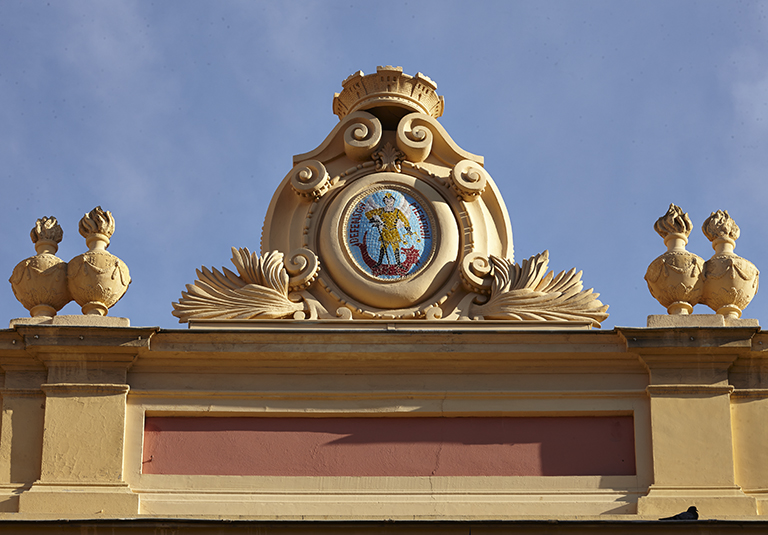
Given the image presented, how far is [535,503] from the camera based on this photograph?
35.7ft

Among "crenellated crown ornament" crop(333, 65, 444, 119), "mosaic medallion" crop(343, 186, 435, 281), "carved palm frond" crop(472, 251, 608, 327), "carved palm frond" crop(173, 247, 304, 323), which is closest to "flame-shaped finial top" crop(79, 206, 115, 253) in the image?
"carved palm frond" crop(173, 247, 304, 323)

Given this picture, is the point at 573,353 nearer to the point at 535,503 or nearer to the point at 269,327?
the point at 535,503

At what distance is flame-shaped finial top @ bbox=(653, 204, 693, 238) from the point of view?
38.9 feet

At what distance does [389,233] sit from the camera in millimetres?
12188

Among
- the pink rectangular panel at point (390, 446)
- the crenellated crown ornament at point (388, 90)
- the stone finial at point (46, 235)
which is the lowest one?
the pink rectangular panel at point (390, 446)

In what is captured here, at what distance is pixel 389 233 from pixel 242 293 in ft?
4.48

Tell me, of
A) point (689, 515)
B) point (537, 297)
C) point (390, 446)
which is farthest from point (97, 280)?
point (689, 515)

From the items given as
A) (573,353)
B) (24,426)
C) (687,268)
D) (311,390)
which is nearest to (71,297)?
(24,426)

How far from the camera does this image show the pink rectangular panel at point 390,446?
437 inches

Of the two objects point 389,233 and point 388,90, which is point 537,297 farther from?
point 388,90

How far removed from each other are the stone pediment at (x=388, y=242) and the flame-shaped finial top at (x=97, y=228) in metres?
0.82

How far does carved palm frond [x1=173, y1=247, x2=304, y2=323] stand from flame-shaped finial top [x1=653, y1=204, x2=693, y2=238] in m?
3.02

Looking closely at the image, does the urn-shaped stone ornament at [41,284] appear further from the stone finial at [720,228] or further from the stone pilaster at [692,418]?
the stone finial at [720,228]

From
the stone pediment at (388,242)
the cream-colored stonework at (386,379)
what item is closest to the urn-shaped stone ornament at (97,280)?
the cream-colored stonework at (386,379)
